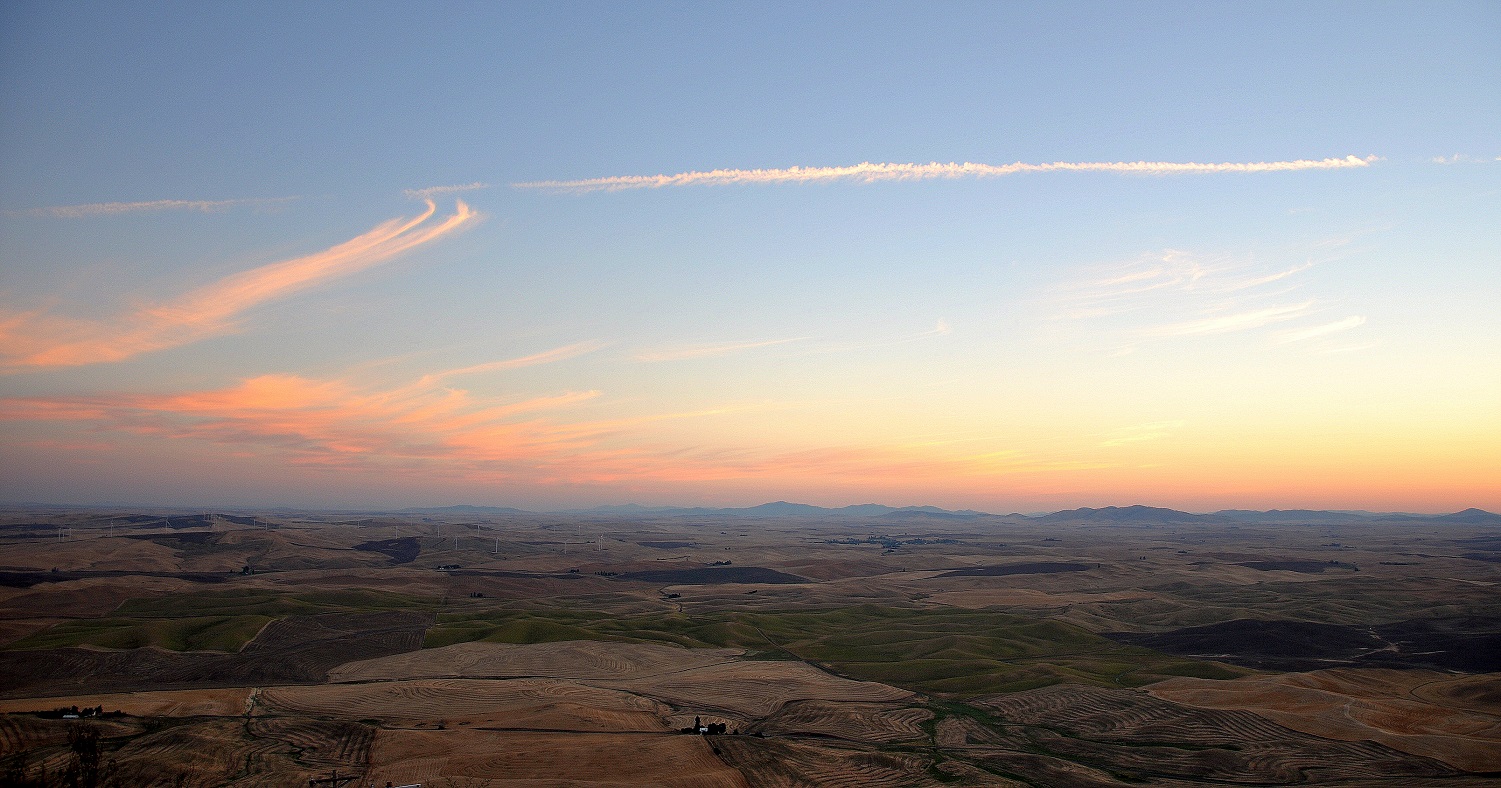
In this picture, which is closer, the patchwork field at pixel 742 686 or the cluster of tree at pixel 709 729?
the patchwork field at pixel 742 686

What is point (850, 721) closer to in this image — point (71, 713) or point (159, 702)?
point (159, 702)

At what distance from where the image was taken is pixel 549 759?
4956 centimetres

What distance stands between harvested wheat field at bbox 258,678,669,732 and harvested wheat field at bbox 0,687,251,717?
7.56 ft

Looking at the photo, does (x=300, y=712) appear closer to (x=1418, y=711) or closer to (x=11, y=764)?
(x=11, y=764)

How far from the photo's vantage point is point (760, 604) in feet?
458

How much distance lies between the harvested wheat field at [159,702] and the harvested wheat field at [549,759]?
14831mm

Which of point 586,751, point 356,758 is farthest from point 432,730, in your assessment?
point 586,751

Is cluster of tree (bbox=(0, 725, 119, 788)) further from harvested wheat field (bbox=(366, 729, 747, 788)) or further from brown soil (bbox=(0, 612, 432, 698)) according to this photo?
brown soil (bbox=(0, 612, 432, 698))

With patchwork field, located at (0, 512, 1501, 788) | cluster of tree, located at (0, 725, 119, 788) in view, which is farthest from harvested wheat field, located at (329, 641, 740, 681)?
cluster of tree, located at (0, 725, 119, 788)

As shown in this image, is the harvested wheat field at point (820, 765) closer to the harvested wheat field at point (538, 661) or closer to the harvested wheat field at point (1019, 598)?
the harvested wheat field at point (538, 661)

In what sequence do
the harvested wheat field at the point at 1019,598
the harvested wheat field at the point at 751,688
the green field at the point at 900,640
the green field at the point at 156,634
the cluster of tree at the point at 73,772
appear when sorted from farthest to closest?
the harvested wheat field at the point at 1019,598 → the green field at the point at 156,634 → the green field at the point at 900,640 → the harvested wheat field at the point at 751,688 → the cluster of tree at the point at 73,772

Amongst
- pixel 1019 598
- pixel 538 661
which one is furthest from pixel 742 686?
pixel 1019 598

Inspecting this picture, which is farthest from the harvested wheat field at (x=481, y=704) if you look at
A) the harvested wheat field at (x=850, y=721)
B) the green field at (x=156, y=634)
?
the green field at (x=156, y=634)

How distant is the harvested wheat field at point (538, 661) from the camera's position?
3147 inches
